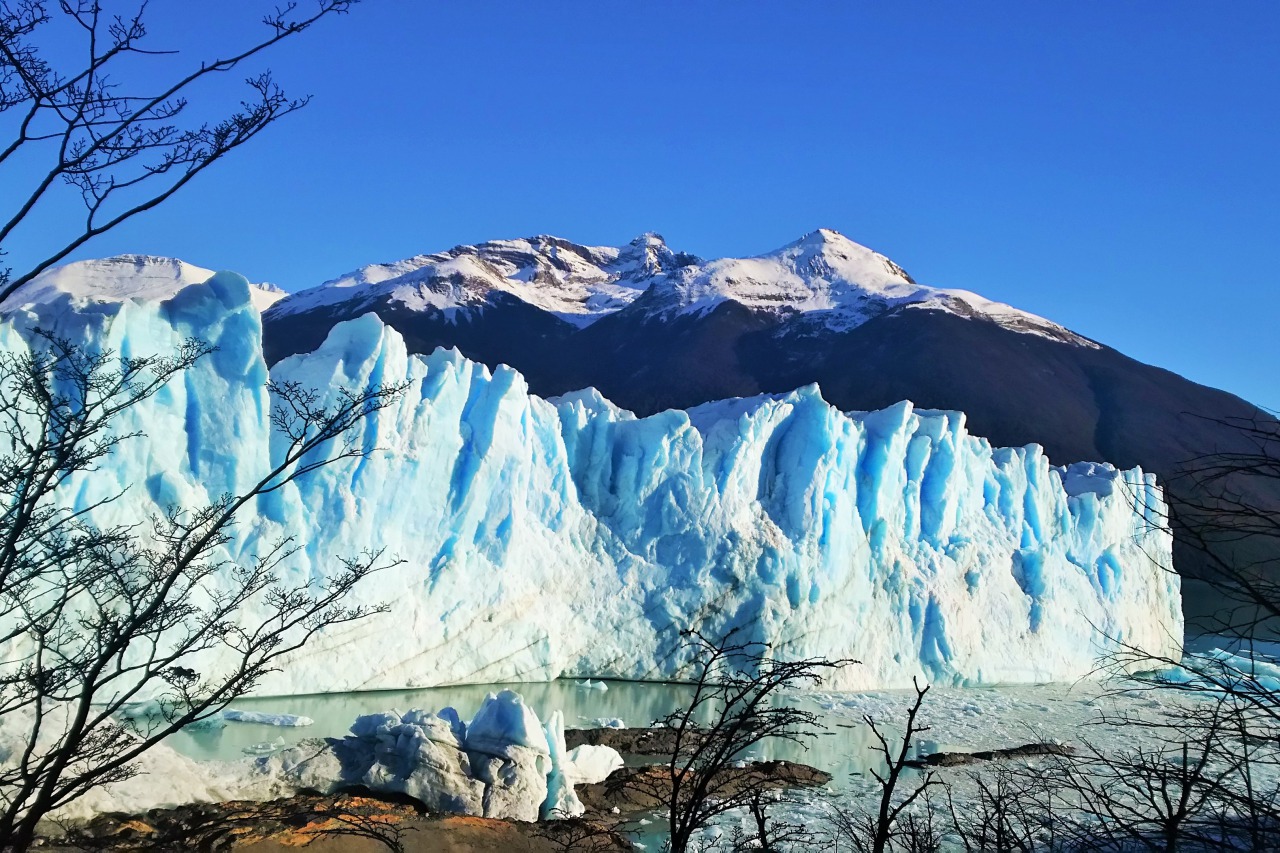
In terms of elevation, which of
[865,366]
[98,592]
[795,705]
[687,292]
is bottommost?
[795,705]

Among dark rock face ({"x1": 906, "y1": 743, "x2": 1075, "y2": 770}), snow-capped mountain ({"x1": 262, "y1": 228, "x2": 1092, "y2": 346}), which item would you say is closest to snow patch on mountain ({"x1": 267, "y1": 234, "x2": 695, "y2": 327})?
snow-capped mountain ({"x1": 262, "y1": 228, "x2": 1092, "y2": 346})

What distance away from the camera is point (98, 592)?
467 cm

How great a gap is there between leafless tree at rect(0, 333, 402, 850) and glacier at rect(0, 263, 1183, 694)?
703mm

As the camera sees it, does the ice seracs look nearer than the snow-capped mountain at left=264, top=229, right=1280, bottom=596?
Yes

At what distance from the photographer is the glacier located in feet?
45.1

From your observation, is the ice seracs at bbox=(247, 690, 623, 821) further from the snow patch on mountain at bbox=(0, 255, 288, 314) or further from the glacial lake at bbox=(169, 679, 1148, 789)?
the snow patch on mountain at bbox=(0, 255, 288, 314)

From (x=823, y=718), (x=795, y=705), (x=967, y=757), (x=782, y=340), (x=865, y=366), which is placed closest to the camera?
(x=967, y=757)

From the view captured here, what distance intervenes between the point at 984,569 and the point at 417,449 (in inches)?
539

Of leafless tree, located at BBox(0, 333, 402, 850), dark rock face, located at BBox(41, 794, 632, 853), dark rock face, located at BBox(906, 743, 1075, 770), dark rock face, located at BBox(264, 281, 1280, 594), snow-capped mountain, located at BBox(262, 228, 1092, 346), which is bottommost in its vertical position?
dark rock face, located at BBox(41, 794, 632, 853)

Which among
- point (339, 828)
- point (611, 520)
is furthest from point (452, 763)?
point (611, 520)

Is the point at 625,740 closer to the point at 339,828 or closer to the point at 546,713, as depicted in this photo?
the point at 546,713

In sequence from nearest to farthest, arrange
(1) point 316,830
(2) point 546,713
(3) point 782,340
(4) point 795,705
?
(1) point 316,830, (2) point 546,713, (4) point 795,705, (3) point 782,340

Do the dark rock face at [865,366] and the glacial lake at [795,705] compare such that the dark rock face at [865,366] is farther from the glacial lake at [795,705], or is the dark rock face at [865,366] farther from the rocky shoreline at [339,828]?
the rocky shoreline at [339,828]

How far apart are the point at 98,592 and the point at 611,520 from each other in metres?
14.7
